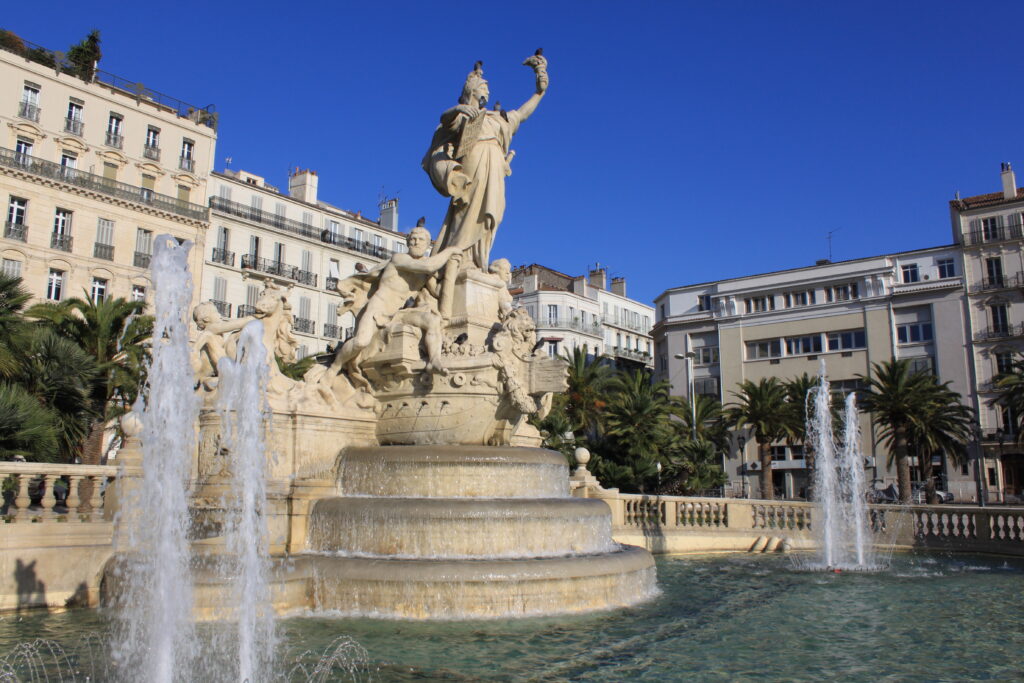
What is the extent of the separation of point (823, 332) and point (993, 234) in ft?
37.3

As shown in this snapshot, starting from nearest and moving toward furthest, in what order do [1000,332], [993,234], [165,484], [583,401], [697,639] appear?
[165,484] < [697,639] < [583,401] < [1000,332] < [993,234]

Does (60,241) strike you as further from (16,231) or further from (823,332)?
(823,332)

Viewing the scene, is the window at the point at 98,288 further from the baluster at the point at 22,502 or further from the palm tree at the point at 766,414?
the palm tree at the point at 766,414

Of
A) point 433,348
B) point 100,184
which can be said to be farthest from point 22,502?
point 100,184

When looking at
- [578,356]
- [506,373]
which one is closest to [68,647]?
[506,373]

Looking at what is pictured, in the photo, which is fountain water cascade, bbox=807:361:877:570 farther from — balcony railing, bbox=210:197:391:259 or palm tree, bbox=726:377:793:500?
balcony railing, bbox=210:197:391:259

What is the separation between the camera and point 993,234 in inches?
2026

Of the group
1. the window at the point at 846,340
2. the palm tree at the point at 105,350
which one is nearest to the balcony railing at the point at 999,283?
the window at the point at 846,340

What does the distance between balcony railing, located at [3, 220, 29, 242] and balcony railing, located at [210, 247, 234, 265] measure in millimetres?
8861

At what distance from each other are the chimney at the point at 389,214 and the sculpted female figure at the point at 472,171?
1669 inches

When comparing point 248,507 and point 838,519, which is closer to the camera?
point 248,507

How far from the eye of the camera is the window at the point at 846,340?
177 ft

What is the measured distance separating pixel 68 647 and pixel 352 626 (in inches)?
109

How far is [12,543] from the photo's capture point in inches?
395
